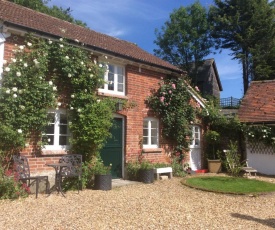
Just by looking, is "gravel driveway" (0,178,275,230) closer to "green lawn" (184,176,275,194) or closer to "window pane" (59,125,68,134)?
"green lawn" (184,176,275,194)

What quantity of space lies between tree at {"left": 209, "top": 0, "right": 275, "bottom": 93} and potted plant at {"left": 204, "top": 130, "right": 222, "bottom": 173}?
15541mm

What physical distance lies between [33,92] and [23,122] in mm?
919

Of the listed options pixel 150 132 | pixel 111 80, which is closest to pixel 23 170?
pixel 111 80

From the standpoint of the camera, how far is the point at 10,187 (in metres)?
7.38

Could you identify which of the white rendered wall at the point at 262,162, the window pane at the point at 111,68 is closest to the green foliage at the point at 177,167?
the white rendered wall at the point at 262,162

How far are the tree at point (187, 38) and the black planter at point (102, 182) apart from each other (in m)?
27.4

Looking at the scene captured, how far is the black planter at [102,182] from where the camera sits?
895cm

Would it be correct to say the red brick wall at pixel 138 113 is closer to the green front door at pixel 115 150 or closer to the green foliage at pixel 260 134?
the green front door at pixel 115 150

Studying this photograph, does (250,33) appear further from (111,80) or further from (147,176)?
(147,176)

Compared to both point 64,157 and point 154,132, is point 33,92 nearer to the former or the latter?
point 64,157

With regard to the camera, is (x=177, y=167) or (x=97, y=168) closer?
(x=97, y=168)

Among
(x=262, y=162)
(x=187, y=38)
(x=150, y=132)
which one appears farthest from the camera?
(x=187, y=38)

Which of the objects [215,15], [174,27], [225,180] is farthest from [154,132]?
[174,27]

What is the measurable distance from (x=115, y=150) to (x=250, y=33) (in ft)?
73.3
